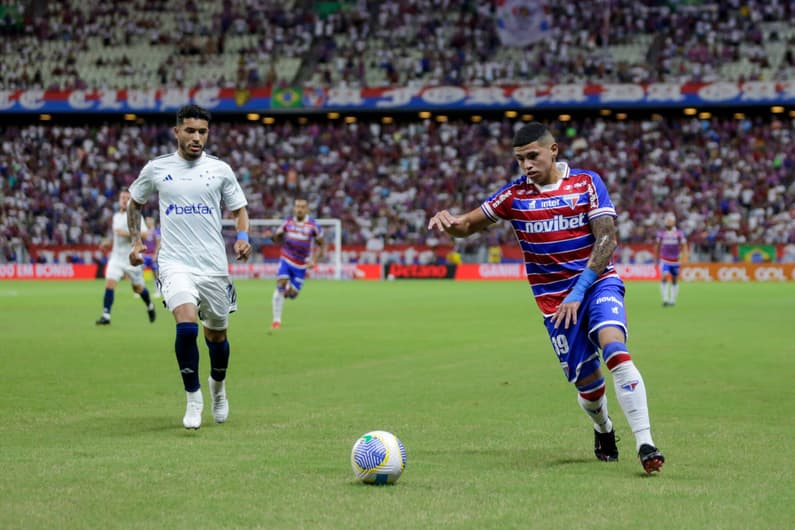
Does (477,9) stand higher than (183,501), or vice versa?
(477,9)

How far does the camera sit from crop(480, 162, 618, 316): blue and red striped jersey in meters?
8.05

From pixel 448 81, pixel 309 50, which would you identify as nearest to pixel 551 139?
pixel 448 81

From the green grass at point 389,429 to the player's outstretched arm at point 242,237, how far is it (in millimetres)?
1509

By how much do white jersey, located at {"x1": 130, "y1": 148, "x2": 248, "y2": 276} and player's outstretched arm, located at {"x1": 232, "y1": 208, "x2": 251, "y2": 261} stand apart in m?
0.16

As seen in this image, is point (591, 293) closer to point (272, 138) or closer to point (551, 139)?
point (551, 139)

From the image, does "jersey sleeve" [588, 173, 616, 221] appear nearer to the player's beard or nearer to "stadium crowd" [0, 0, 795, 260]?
the player's beard

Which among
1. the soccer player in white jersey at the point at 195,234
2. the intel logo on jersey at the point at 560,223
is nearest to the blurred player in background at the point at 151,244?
the soccer player in white jersey at the point at 195,234

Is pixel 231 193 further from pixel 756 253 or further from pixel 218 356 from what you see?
pixel 756 253

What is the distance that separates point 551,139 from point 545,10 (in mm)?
52165

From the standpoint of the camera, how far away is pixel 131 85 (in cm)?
5925

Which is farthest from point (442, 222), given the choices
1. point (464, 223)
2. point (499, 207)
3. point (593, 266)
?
point (593, 266)

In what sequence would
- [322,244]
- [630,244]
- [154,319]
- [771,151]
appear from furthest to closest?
[771,151], [630,244], [154,319], [322,244]

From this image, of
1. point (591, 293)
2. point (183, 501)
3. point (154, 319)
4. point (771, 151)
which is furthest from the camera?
point (771, 151)

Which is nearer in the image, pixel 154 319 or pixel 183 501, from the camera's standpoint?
pixel 183 501
